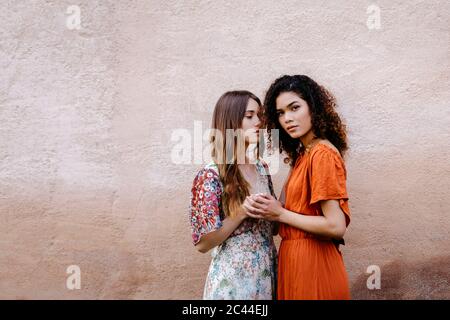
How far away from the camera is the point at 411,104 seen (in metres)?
3.81

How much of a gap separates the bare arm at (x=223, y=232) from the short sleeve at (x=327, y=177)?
16.3 inches

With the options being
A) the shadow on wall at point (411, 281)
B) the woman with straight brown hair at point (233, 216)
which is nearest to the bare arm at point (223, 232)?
the woman with straight brown hair at point (233, 216)

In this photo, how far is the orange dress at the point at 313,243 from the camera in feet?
8.07

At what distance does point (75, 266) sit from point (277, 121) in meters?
2.15

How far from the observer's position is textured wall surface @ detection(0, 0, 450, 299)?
151 inches

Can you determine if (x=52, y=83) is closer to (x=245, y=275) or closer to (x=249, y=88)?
(x=249, y=88)

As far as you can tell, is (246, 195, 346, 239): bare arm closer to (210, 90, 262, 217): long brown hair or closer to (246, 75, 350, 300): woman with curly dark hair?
(246, 75, 350, 300): woman with curly dark hair

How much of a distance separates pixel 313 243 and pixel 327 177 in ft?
1.21

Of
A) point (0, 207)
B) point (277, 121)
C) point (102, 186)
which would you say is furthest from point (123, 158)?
point (277, 121)

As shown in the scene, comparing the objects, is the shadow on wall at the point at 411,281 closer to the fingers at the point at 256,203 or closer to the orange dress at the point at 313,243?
the orange dress at the point at 313,243

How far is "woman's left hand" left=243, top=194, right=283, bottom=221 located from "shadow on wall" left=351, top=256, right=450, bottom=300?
5.28 ft

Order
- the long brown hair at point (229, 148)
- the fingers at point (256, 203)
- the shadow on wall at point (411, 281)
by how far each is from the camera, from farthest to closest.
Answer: the shadow on wall at point (411, 281), the long brown hair at point (229, 148), the fingers at point (256, 203)

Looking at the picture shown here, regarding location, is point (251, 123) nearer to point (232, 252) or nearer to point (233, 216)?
point (233, 216)
